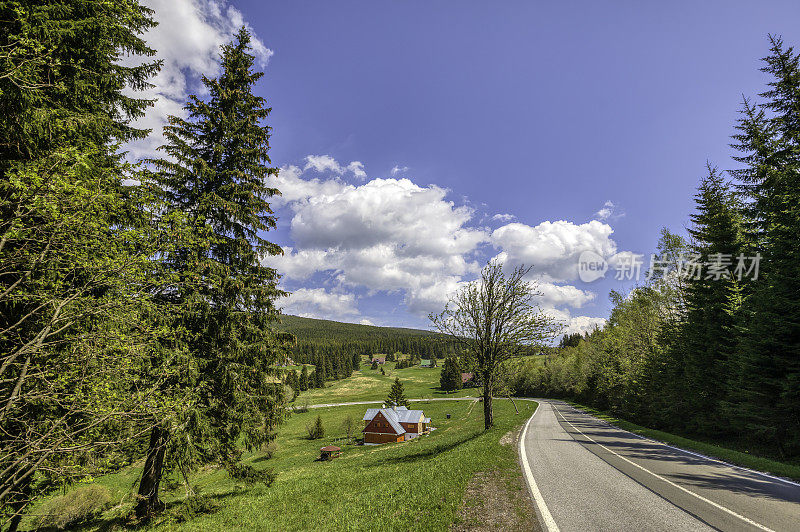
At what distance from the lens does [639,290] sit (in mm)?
39188

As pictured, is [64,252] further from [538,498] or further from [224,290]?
[538,498]

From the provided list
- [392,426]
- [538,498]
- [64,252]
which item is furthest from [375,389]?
[64,252]

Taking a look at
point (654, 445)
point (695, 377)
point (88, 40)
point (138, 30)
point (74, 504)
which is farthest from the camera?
point (695, 377)

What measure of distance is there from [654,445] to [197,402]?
21.3 meters

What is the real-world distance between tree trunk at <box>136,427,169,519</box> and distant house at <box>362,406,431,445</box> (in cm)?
4213

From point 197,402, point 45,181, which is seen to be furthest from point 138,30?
point 197,402

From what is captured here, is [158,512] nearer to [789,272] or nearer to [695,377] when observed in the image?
[789,272]

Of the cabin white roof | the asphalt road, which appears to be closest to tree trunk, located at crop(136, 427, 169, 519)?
the asphalt road

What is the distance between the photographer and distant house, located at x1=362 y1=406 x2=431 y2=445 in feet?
159

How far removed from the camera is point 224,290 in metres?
11.7

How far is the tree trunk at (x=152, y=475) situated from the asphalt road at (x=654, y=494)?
11633mm

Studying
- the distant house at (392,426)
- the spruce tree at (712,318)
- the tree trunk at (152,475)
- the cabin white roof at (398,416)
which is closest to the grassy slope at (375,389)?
the cabin white roof at (398,416)

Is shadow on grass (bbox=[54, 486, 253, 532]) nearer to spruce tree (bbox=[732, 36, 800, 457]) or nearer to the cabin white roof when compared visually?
spruce tree (bbox=[732, 36, 800, 457])

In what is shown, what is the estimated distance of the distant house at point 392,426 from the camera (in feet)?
159
